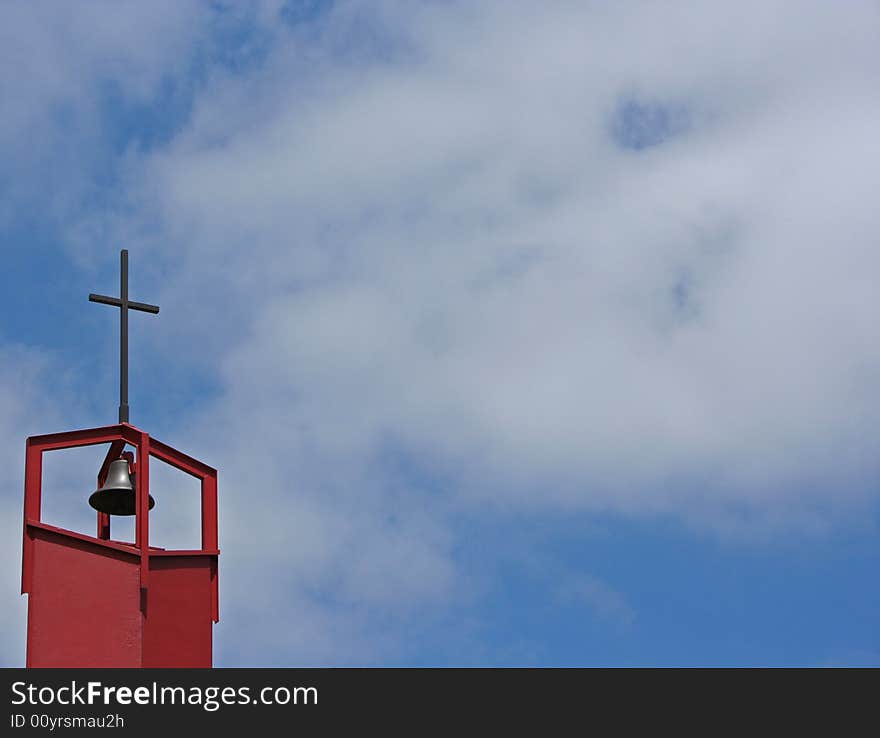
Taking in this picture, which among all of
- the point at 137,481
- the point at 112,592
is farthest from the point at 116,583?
the point at 137,481

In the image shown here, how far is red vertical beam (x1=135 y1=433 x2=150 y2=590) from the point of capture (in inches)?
858

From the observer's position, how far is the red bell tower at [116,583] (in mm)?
21172

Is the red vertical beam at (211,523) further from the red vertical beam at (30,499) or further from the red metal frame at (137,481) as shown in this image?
the red vertical beam at (30,499)

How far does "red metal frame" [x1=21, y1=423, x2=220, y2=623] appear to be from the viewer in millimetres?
21641

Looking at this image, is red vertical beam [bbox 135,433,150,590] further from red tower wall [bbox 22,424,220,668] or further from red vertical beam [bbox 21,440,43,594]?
red vertical beam [bbox 21,440,43,594]

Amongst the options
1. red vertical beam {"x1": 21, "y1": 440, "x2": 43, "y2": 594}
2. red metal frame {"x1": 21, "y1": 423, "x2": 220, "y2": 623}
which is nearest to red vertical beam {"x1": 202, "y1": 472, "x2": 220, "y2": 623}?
red metal frame {"x1": 21, "y1": 423, "x2": 220, "y2": 623}

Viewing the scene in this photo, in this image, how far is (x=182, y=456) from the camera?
23.1m

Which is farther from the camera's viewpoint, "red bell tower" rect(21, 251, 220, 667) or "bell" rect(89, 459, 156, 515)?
"bell" rect(89, 459, 156, 515)

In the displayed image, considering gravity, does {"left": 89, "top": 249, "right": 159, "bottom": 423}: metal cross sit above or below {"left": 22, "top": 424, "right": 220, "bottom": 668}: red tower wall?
above

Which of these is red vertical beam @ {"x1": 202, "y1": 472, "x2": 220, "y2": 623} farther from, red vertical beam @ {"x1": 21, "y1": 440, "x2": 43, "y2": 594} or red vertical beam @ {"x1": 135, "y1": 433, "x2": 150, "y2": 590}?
red vertical beam @ {"x1": 21, "y1": 440, "x2": 43, "y2": 594}

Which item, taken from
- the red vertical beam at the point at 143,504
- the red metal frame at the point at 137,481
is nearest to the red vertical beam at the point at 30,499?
the red metal frame at the point at 137,481

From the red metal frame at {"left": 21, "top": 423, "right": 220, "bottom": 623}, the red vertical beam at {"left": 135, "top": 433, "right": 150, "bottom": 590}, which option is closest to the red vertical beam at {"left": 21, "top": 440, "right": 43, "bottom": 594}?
the red metal frame at {"left": 21, "top": 423, "right": 220, "bottom": 623}
